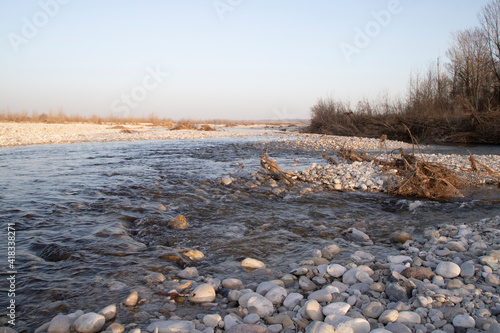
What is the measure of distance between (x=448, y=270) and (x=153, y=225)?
3678 millimetres

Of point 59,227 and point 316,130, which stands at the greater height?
point 316,130

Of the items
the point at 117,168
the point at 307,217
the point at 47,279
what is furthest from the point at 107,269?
the point at 117,168

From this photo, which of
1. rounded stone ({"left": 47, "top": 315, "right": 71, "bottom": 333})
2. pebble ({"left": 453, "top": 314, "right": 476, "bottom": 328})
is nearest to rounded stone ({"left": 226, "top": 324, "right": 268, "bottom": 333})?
rounded stone ({"left": 47, "top": 315, "right": 71, "bottom": 333})

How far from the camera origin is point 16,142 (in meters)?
17.0

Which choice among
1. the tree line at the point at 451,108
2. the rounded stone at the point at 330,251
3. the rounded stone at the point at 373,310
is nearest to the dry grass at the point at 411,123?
the tree line at the point at 451,108

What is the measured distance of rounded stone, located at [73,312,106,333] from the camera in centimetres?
202

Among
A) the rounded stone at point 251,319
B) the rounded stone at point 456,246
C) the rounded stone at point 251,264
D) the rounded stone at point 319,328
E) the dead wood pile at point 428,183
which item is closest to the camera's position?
the rounded stone at point 319,328

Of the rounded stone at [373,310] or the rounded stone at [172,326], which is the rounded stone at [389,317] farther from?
the rounded stone at [172,326]

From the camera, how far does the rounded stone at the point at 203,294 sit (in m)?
2.45

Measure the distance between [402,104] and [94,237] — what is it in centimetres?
2867

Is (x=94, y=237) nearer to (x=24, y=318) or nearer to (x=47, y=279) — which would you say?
(x=47, y=279)

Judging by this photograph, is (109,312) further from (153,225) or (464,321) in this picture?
(464,321)

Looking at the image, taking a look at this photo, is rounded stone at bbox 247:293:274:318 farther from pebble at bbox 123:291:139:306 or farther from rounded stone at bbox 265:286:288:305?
pebble at bbox 123:291:139:306

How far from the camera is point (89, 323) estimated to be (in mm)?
2035
